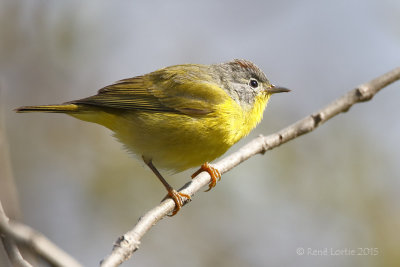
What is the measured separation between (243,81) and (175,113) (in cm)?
108

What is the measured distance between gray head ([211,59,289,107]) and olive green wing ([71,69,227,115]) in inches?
9.9

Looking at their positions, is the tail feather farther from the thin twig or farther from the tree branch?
the thin twig

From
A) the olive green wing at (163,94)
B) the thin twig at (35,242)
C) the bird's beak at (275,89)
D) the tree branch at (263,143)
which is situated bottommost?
the thin twig at (35,242)

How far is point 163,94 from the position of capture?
5160 millimetres

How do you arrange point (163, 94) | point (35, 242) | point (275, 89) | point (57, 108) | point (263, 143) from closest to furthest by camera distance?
point (35, 242) < point (263, 143) < point (57, 108) < point (163, 94) < point (275, 89)

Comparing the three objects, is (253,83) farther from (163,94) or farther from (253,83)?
(163,94)

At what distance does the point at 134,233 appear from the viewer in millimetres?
2604

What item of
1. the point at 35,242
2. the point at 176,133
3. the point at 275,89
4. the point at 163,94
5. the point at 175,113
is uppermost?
the point at 275,89

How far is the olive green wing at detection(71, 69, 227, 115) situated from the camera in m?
4.89

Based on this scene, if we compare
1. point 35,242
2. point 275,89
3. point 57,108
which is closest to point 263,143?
point 275,89

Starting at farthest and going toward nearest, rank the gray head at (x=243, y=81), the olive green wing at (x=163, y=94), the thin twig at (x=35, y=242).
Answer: the gray head at (x=243, y=81)
the olive green wing at (x=163, y=94)
the thin twig at (x=35, y=242)

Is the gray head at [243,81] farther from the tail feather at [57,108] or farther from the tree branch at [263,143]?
the tail feather at [57,108]

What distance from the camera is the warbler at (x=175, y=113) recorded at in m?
4.64

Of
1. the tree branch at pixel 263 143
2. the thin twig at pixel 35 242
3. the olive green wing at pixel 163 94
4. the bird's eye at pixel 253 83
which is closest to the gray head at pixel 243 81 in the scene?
the bird's eye at pixel 253 83
